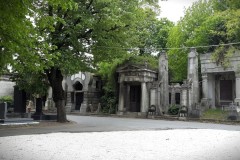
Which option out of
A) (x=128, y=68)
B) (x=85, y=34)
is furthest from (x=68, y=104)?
(x=85, y=34)

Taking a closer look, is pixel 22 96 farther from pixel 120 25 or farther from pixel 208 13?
pixel 208 13

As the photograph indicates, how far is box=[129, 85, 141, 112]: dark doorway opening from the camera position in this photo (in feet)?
108

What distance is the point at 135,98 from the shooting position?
109 feet

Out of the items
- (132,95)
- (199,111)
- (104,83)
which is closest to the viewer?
(199,111)

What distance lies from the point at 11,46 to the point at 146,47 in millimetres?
32142

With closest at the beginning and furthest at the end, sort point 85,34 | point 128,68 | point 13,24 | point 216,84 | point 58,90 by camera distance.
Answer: point 13,24
point 85,34
point 58,90
point 128,68
point 216,84

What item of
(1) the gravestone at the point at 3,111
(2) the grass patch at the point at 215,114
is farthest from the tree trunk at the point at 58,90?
(2) the grass patch at the point at 215,114

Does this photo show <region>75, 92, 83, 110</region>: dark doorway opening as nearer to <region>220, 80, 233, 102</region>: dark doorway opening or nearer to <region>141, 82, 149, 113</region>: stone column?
<region>141, 82, 149, 113</region>: stone column

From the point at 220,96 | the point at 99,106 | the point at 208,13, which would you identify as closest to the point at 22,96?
the point at 99,106

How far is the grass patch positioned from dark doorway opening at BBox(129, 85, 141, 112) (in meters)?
8.22

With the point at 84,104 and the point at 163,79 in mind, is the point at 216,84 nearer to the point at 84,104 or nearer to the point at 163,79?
the point at 163,79

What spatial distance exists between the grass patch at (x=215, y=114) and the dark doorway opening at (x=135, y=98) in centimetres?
822

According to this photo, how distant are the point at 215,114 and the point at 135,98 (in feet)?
32.6

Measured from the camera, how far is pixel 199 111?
2577cm
